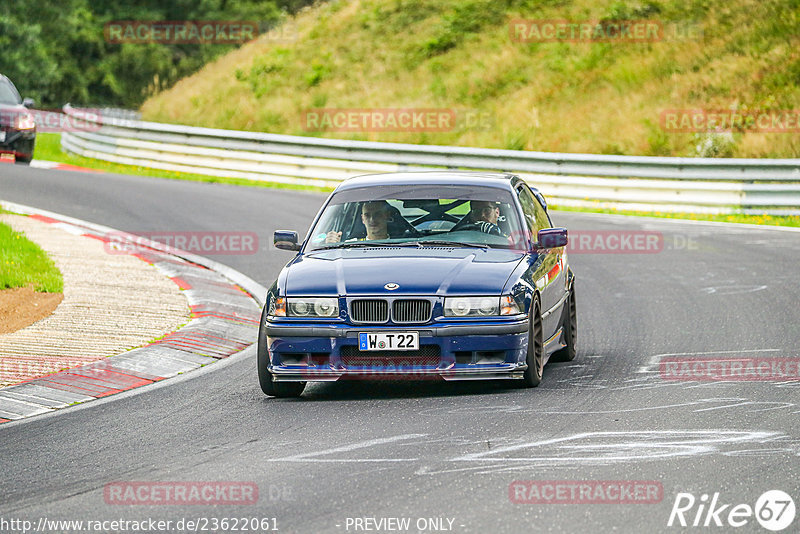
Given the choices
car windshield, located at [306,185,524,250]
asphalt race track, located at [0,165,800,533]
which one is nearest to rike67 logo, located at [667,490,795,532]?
asphalt race track, located at [0,165,800,533]

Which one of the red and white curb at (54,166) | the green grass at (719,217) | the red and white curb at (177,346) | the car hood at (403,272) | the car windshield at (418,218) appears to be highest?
the car windshield at (418,218)

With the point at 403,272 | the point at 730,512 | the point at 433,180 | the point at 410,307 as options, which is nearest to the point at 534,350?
the point at 410,307

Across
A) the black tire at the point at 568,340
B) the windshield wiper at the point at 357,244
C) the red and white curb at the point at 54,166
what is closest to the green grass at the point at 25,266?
the windshield wiper at the point at 357,244

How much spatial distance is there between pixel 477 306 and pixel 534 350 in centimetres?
59

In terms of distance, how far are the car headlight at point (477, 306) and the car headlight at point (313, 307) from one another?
78cm

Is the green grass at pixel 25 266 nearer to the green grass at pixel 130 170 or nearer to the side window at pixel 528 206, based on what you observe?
the side window at pixel 528 206

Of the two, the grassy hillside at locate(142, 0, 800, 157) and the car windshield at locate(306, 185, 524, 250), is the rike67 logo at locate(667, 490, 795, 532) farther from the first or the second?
the grassy hillside at locate(142, 0, 800, 157)

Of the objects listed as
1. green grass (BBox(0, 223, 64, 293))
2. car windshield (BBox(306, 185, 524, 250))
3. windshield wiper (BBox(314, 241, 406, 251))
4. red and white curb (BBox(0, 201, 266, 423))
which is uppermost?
car windshield (BBox(306, 185, 524, 250))

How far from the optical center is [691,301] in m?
13.7

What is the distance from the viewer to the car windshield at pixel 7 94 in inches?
1056

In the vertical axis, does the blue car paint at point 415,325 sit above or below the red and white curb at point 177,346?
above

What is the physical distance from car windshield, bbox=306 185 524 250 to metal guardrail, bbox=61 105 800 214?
1337cm

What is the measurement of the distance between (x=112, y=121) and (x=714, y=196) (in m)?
14.3

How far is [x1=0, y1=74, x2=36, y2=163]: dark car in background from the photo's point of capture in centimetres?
2644
